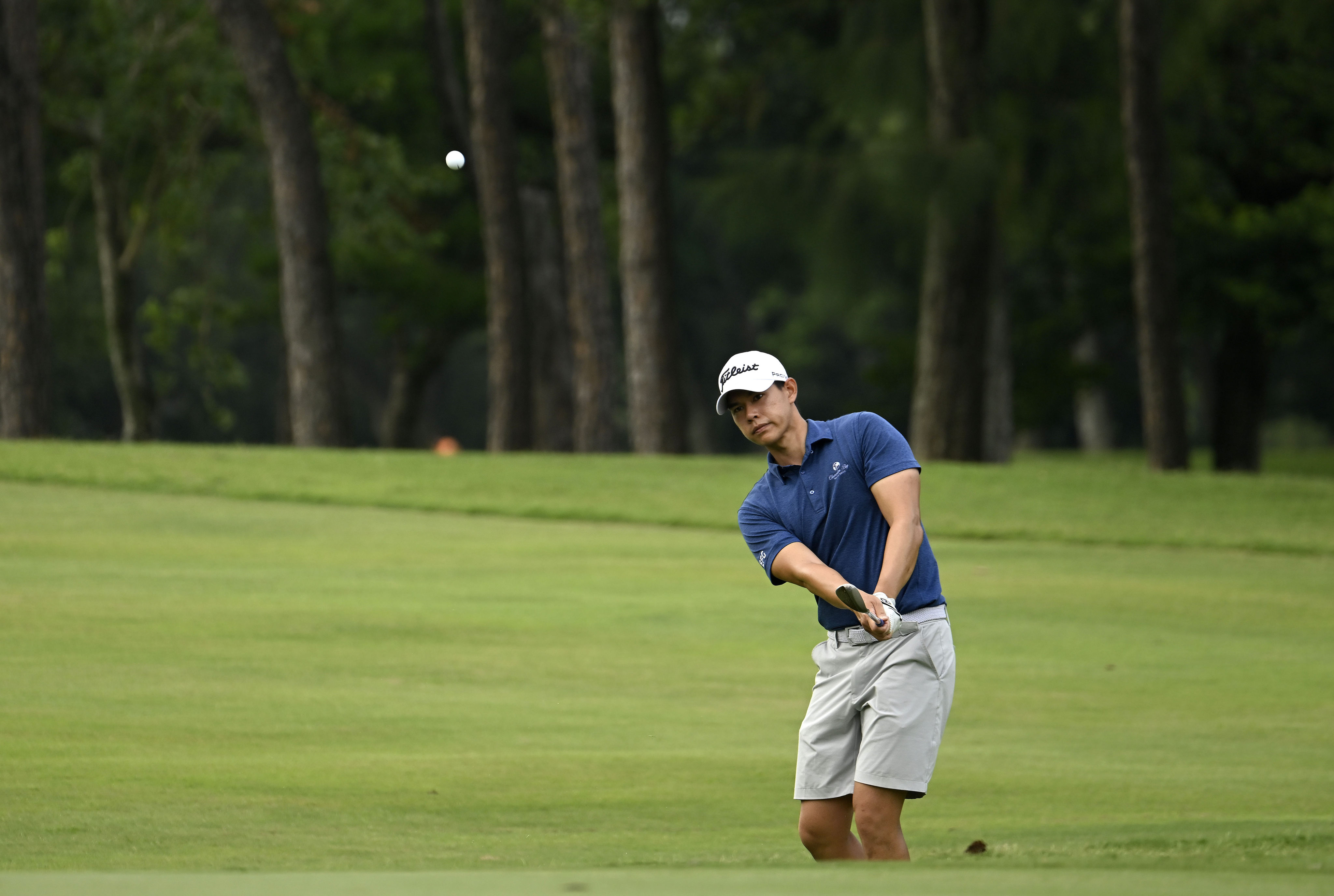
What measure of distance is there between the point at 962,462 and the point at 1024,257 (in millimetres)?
13881

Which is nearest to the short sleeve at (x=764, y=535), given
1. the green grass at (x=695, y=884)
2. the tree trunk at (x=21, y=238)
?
the green grass at (x=695, y=884)

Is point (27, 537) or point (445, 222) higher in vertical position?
point (445, 222)

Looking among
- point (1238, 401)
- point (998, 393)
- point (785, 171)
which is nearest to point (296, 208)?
point (785, 171)

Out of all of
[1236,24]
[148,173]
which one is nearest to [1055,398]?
[1236,24]

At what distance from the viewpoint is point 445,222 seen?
4494cm

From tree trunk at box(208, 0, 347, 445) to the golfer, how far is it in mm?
22813

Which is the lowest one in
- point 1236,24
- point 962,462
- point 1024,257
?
point 962,462

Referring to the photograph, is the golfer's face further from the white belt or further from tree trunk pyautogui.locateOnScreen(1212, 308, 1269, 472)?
tree trunk pyautogui.locateOnScreen(1212, 308, 1269, 472)

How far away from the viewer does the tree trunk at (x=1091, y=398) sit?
1587 inches

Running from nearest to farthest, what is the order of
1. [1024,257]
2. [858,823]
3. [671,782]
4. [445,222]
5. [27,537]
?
1. [858,823]
2. [671,782]
3. [27,537]
4. [1024,257]
5. [445,222]

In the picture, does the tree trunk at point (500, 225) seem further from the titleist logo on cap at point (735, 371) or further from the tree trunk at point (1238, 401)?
the titleist logo on cap at point (735, 371)

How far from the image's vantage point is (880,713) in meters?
6.07

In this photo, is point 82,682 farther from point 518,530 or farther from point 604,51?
point 604,51

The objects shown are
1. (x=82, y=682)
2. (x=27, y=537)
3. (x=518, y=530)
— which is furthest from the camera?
(x=518, y=530)
